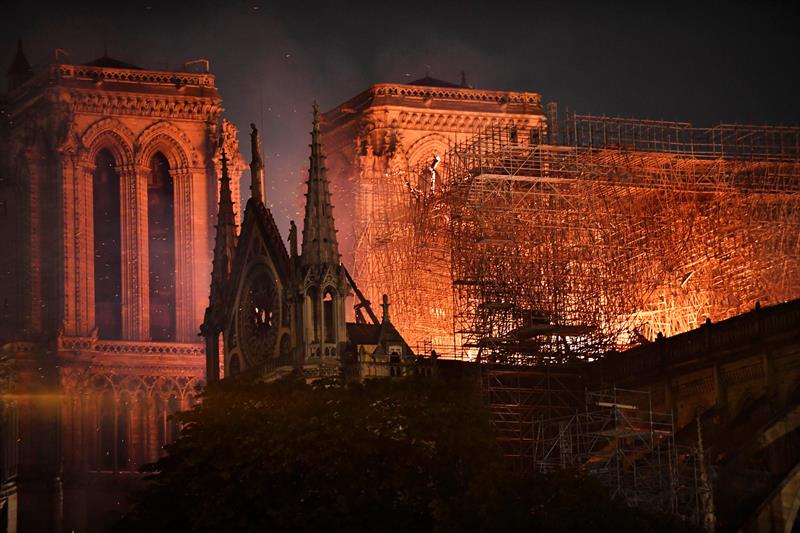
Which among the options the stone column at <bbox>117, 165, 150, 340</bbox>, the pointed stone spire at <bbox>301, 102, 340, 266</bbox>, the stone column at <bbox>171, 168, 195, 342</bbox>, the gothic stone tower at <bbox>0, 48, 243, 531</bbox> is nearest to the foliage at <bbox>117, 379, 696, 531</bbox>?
the pointed stone spire at <bbox>301, 102, 340, 266</bbox>

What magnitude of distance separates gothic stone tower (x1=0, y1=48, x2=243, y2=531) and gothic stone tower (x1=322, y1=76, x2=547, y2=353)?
6.08 metres

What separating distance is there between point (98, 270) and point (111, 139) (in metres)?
6.59

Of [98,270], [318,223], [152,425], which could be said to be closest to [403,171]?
[98,270]

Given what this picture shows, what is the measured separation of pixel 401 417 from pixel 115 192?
46.7 metres

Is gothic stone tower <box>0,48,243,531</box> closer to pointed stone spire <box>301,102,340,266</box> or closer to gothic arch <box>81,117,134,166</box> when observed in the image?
gothic arch <box>81,117,134,166</box>

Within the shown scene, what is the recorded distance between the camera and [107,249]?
101 metres

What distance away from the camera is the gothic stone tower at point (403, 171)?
294ft

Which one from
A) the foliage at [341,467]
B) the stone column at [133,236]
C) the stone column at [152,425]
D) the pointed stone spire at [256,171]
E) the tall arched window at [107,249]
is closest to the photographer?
the foliage at [341,467]

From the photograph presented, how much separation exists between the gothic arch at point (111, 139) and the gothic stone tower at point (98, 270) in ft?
0.25

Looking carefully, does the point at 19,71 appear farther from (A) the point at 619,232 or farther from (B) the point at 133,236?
(A) the point at 619,232

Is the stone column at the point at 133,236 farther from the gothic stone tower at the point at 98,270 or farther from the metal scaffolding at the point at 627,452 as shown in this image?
the metal scaffolding at the point at 627,452

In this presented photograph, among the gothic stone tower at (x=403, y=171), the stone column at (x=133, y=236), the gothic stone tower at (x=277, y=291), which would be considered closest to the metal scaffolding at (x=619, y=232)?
the gothic stone tower at (x=403, y=171)

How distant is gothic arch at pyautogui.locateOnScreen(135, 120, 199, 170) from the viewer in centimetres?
10000

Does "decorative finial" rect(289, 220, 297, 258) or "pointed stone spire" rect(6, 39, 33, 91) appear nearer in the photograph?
"decorative finial" rect(289, 220, 297, 258)
